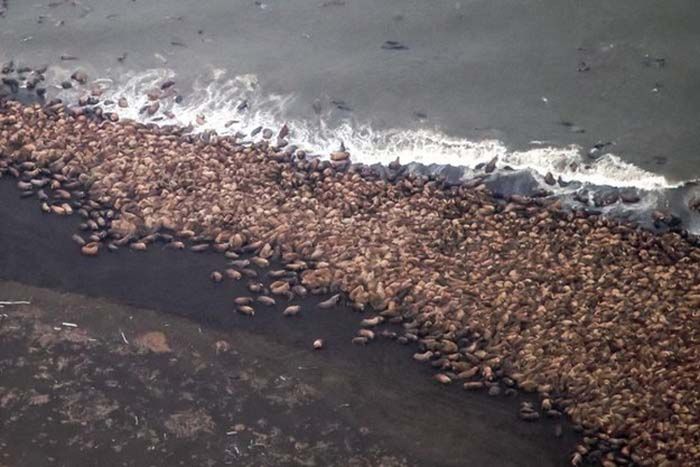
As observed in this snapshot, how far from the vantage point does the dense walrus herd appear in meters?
12.4

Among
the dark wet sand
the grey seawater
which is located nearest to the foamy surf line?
the grey seawater

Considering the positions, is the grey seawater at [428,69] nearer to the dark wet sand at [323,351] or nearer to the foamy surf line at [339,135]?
the foamy surf line at [339,135]

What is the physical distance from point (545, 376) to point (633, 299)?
1784 mm

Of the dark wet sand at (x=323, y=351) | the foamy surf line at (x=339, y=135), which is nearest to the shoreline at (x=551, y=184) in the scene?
the foamy surf line at (x=339, y=135)

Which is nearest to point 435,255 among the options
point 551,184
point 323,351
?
point 323,351

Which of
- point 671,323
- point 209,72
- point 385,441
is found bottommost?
point 385,441

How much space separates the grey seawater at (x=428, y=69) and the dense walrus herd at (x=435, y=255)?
4.97ft

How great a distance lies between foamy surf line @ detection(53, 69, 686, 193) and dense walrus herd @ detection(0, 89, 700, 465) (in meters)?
0.67

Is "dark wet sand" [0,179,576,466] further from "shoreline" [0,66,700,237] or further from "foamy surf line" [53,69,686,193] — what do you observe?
"foamy surf line" [53,69,686,193]

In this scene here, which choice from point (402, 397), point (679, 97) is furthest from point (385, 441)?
point (679, 97)

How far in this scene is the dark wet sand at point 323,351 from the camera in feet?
39.9

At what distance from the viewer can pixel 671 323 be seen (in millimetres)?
12922

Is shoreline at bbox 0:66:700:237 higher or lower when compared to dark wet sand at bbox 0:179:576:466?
higher

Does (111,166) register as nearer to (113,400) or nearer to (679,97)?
(113,400)
